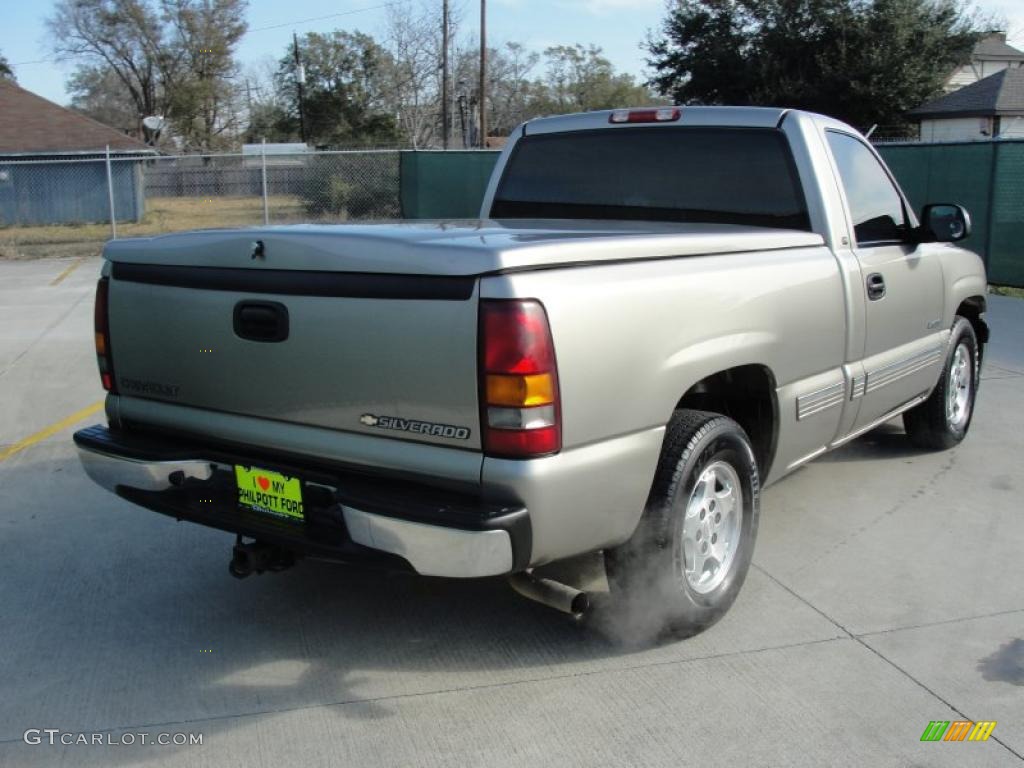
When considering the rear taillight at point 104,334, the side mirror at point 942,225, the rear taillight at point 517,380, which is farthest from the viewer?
the side mirror at point 942,225

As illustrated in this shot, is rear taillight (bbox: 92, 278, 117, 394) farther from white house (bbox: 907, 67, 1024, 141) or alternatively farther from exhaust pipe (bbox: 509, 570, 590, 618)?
white house (bbox: 907, 67, 1024, 141)

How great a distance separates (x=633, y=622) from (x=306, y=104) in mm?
54339

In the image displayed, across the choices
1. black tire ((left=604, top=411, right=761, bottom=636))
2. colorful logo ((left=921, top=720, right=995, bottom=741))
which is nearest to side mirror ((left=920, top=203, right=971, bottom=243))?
black tire ((left=604, top=411, right=761, bottom=636))

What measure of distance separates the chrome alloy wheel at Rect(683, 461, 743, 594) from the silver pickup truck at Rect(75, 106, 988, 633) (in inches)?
0.5

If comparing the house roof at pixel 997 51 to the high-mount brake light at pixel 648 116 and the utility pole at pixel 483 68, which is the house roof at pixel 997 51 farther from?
the high-mount brake light at pixel 648 116

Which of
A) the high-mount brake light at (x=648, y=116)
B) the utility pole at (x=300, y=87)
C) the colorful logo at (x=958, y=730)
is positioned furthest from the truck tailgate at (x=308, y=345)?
the utility pole at (x=300, y=87)

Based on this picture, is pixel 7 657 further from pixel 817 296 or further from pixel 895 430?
pixel 895 430

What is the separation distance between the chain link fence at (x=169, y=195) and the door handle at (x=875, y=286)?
56.8 ft

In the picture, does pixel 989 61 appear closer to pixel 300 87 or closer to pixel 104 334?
pixel 300 87

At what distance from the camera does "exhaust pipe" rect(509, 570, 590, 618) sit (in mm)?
3527

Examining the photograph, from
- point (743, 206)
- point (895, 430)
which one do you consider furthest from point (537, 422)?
point (895, 430)

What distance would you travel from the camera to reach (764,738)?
10.5ft

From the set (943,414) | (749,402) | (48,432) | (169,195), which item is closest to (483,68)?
(169,195)

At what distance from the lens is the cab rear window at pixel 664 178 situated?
184 inches
